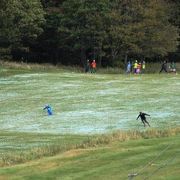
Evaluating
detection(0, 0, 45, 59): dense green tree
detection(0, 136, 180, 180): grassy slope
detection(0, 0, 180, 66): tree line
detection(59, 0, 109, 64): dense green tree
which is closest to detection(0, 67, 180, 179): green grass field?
detection(0, 136, 180, 180): grassy slope

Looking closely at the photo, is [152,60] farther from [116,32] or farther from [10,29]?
[10,29]

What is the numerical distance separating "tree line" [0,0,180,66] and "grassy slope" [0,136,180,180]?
5828 cm

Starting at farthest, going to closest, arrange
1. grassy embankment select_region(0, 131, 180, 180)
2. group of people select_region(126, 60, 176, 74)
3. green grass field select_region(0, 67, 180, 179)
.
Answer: group of people select_region(126, 60, 176, 74) → green grass field select_region(0, 67, 180, 179) → grassy embankment select_region(0, 131, 180, 180)

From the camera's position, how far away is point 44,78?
58.9m

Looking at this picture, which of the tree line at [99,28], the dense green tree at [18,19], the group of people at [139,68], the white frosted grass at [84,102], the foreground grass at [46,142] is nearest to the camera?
the foreground grass at [46,142]

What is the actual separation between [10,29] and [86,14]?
12.7 m

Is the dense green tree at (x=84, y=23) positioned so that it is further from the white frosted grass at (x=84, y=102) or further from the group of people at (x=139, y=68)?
the white frosted grass at (x=84, y=102)

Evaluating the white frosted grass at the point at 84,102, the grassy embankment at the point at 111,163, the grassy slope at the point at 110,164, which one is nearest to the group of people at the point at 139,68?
the white frosted grass at the point at 84,102

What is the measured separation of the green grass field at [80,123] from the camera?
1669 cm

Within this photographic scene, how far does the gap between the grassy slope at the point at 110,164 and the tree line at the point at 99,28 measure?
58277 mm

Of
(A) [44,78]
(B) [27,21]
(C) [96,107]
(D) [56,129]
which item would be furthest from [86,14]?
(D) [56,129]

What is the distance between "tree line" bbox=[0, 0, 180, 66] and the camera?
79.3m

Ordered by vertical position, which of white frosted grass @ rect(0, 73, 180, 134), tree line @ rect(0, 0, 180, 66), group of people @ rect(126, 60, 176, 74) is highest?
tree line @ rect(0, 0, 180, 66)

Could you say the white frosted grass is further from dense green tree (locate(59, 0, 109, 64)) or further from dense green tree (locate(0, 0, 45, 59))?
dense green tree (locate(59, 0, 109, 64))
